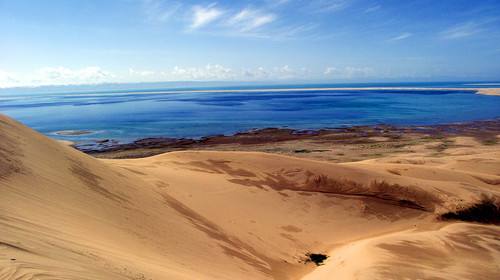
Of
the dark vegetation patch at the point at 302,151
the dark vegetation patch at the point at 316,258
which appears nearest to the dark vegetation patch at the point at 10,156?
the dark vegetation patch at the point at 316,258

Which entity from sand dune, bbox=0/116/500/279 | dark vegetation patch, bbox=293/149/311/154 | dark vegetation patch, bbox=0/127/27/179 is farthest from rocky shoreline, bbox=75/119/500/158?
dark vegetation patch, bbox=0/127/27/179

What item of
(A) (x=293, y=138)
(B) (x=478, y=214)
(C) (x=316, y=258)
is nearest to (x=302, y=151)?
(A) (x=293, y=138)

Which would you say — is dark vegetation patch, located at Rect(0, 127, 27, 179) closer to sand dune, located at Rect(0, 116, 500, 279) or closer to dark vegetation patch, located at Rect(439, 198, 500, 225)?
sand dune, located at Rect(0, 116, 500, 279)

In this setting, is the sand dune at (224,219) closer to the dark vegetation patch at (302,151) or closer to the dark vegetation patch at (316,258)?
the dark vegetation patch at (316,258)

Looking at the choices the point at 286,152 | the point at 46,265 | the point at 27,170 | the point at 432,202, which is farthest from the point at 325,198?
the point at 286,152

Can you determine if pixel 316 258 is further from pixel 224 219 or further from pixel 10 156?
pixel 10 156

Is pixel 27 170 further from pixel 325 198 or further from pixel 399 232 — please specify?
pixel 399 232
